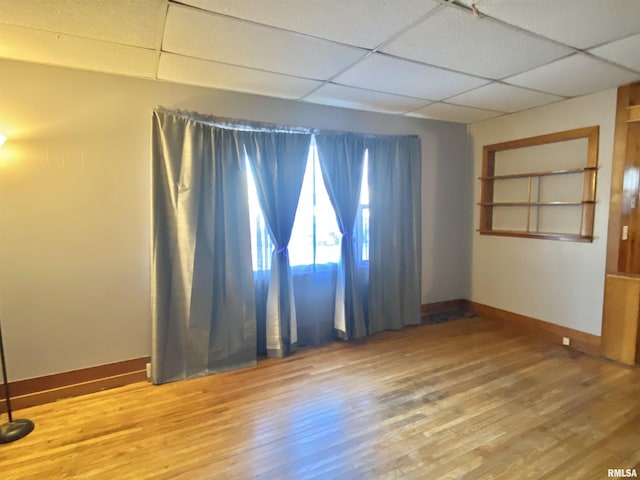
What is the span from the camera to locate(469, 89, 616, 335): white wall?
333cm

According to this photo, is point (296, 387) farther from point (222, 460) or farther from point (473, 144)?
point (473, 144)

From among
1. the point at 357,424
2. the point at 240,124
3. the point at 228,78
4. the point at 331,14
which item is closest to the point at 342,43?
the point at 331,14

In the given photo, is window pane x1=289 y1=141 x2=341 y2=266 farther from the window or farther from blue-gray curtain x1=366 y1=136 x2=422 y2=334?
blue-gray curtain x1=366 y1=136 x2=422 y2=334

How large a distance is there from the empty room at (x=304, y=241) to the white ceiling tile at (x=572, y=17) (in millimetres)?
20

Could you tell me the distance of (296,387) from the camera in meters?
2.82

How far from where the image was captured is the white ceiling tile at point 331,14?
5.88 ft

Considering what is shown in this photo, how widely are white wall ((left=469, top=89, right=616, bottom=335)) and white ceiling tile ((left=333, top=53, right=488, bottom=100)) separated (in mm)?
1248

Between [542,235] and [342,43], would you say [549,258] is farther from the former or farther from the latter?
[342,43]

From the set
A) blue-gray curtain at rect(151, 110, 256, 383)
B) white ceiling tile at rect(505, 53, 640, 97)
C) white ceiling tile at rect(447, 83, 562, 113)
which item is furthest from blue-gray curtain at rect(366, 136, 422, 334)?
blue-gray curtain at rect(151, 110, 256, 383)

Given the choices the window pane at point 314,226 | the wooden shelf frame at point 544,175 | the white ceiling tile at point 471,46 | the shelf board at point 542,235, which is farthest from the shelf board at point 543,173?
the window pane at point 314,226

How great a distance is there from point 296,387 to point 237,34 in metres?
2.57

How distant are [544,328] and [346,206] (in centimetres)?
259

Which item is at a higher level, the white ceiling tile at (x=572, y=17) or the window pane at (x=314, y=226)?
the white ceiling tile at (x=572, y=17)

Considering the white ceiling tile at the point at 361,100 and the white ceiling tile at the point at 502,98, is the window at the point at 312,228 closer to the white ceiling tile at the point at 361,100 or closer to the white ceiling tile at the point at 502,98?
Answer: the white ceiling tile at the point at 361,100
